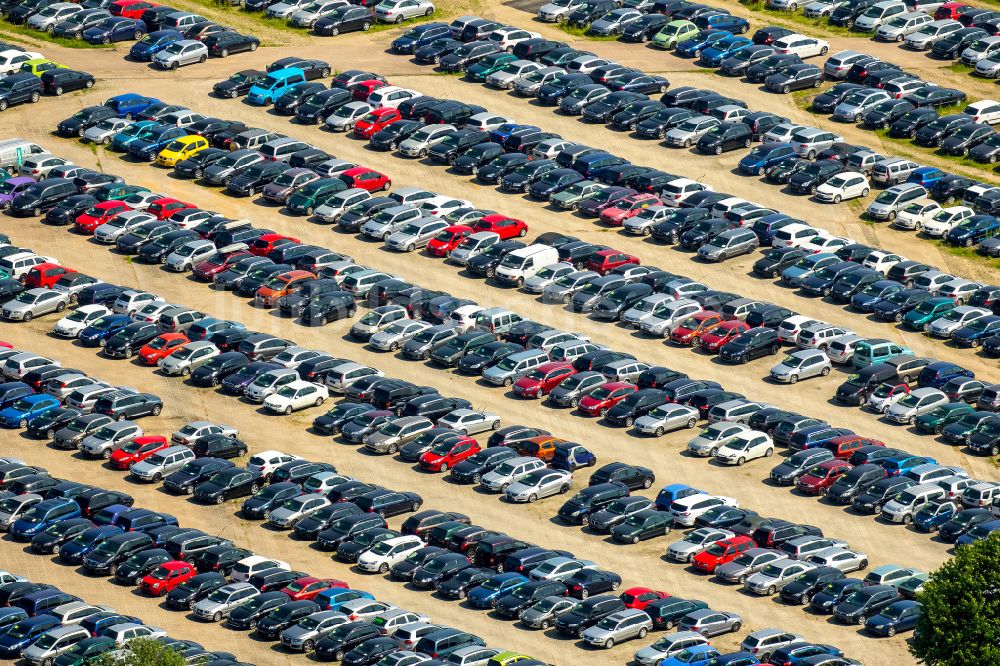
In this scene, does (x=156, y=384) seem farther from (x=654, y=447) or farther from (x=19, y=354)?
(x=654, y=447)

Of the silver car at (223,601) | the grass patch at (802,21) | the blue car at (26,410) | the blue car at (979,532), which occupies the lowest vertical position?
the blue car at (26,410)

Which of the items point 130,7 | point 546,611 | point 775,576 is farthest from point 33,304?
point 775,576

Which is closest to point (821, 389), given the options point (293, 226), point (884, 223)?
point (884, 223)

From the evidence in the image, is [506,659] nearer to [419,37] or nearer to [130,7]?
[419,37]

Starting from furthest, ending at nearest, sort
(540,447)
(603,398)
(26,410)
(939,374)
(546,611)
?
(939,374) < (603,398) < (26,410) < (540,447) < (546,611)

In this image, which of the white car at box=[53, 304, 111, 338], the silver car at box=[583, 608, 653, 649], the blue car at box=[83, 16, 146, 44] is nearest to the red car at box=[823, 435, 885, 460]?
the silver car at box=[583, 608, 653, 649]

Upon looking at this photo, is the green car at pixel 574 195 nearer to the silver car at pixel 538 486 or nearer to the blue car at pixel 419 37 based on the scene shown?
the blue car at pixel 419 37

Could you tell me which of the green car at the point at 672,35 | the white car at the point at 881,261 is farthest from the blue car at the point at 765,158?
the green car at the point at 672,35
